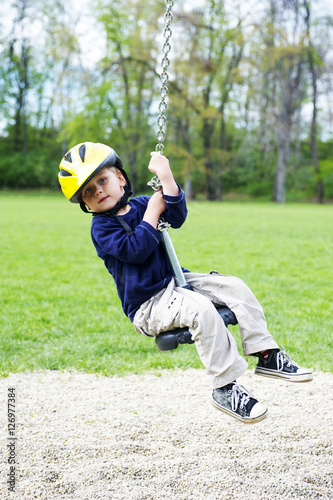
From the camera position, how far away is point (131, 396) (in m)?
3.89

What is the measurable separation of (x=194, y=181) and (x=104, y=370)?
115 ft

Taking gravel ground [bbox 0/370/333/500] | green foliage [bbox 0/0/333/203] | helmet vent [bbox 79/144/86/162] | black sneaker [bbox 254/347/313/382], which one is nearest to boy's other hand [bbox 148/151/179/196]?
helmet vent [bbox 79/144/86/162]

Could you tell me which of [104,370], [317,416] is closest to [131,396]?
[104,370]

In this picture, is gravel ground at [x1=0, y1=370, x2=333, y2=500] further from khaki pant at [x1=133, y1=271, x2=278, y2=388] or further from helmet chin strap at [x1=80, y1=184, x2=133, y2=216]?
helmet chin strap at [x1=80, y1=184, x2=133, y2=216]

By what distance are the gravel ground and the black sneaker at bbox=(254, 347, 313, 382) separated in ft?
1.90

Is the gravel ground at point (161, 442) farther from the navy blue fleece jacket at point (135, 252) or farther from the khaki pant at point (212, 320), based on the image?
the navy blue fleece jacket at point (135, 252)

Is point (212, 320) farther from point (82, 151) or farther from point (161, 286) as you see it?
point (82, 151)

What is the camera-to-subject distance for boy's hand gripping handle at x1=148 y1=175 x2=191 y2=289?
2.78 metres

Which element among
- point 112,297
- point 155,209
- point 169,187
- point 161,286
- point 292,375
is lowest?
point 112,297

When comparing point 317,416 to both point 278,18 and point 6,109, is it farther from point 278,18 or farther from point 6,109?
point 6,109

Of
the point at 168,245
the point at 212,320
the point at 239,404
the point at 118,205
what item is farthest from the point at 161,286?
the point at 239,404

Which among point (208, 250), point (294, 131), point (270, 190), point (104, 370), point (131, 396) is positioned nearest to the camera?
point (131, 396)

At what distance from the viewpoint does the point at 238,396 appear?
2607 mm

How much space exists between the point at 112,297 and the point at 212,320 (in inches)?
182
